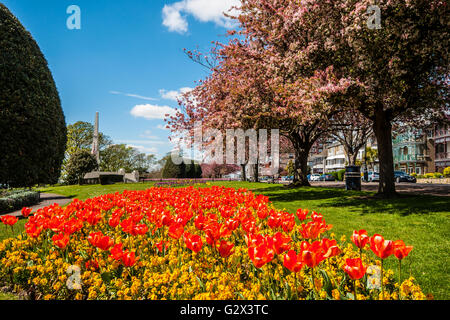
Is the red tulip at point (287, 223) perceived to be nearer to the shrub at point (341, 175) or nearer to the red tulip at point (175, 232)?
the red tulip at point (175, 232)

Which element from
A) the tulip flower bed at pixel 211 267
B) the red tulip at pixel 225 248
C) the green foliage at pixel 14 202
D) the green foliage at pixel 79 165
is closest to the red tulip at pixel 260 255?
the tulip flower bed at pixel 211 267

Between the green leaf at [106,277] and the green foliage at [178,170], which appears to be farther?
the green foliage at [178,170]

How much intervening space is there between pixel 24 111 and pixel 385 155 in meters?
A: 15.0

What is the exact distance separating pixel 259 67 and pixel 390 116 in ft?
22.5

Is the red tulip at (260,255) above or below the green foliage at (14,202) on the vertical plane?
above

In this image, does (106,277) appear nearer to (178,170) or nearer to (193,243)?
(193,243)

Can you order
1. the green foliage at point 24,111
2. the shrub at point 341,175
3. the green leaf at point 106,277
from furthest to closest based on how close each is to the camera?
the shrub at point 341,175
the green foliage at point 24,111
the green leaf at point 106,277

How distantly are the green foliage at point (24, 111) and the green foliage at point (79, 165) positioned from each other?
3374cm

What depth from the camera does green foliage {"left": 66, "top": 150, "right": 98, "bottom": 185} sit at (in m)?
42.6

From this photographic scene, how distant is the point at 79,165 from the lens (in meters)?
42.4

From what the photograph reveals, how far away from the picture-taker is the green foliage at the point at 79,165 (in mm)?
42562

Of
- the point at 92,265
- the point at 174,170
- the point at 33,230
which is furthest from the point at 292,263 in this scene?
the point at 174,170

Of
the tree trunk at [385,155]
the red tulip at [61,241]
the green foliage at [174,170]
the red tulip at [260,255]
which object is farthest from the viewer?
the green foliage at [174,170]
